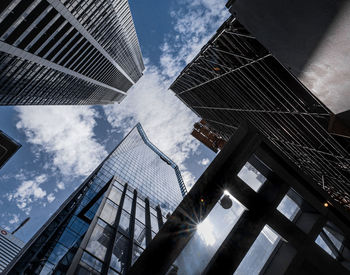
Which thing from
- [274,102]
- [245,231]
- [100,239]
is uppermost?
[274,102]

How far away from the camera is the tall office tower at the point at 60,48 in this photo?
46.7 m

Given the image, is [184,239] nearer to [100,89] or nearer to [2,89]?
[2,89]

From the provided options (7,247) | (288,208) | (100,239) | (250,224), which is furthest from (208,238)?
(7,247)

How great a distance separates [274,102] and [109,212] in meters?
15.4

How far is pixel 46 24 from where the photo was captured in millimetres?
50594

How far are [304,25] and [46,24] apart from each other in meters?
61.6

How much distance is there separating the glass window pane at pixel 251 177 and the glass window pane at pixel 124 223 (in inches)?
407

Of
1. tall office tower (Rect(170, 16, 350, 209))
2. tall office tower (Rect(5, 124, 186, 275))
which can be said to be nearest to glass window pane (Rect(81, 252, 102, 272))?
tall office tower (Rect(5, 124, 186, 275))

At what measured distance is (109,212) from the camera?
48.9ft

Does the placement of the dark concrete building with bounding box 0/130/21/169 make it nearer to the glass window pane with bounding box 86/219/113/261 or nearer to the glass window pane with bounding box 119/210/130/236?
the glass window pane with bounding box 86/219/113/261

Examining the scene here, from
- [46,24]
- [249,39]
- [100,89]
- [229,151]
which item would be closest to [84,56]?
[46,24]

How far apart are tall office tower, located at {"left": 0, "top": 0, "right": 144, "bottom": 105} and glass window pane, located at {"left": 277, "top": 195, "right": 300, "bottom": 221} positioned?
5332 centimetres

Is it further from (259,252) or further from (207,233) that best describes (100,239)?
(259,252)

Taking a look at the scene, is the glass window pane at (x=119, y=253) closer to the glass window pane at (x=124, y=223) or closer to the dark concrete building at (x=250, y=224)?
the glass window pane at (x=124, y=223)
